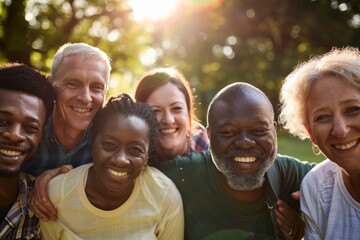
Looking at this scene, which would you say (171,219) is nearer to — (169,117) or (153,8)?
(169,117)

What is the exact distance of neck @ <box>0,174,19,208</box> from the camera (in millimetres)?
3158

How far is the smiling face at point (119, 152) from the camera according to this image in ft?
9.78

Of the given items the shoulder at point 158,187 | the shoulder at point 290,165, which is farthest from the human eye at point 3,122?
the shoulder at point 290,165

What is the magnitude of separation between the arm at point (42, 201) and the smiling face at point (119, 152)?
379 mm

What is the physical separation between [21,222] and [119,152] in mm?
941

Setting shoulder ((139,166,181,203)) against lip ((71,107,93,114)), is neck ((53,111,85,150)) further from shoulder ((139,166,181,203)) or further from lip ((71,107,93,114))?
shoulder ((139,166,181,203))

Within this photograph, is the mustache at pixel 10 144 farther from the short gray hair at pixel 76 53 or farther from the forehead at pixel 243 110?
the forehead at pixel 243 110

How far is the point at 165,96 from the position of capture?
3998mm

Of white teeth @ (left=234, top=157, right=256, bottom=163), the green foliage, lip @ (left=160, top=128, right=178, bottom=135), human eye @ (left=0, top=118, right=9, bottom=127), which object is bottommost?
white teeth @ (left=234, top=157, right=256, bottom=163)

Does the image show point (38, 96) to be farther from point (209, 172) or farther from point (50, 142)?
point (209, 172)

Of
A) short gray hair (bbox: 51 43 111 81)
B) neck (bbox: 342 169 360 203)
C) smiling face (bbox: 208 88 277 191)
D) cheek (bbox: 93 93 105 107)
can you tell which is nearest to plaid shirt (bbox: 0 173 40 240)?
cheek (bbox: 93 93 105 107)

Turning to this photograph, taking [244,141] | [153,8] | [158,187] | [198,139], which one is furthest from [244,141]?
[153,8]

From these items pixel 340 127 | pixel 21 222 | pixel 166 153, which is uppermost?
pixel 340 127

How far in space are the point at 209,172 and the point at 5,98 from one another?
166 centimetres
